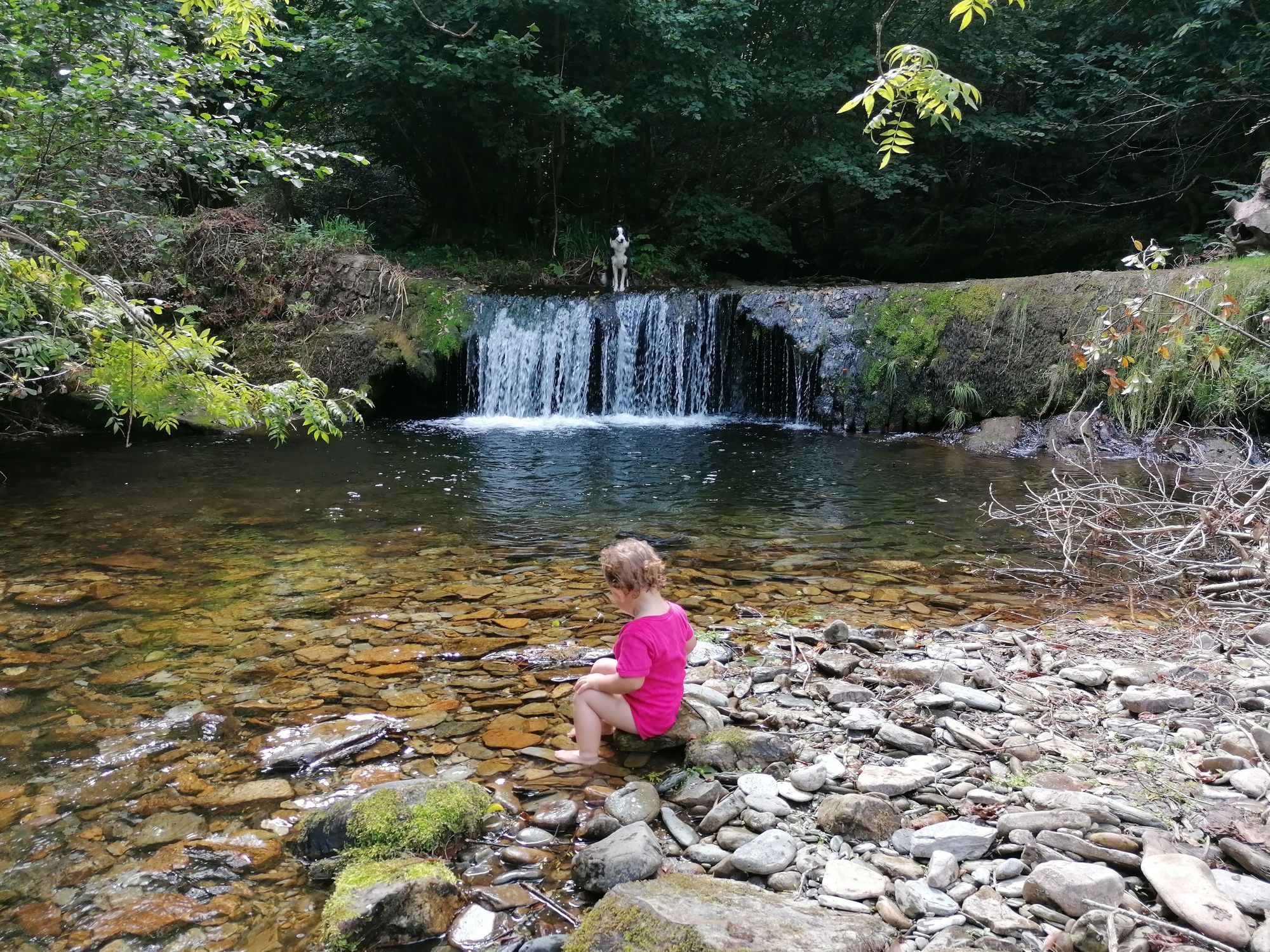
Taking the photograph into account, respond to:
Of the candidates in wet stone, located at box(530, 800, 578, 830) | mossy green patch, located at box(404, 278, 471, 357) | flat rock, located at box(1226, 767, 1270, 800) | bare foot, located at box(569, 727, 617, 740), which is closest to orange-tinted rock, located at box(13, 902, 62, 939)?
wet stone, located at box(530, 800, 578, 830)

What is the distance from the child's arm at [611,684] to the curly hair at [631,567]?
314 millimetres

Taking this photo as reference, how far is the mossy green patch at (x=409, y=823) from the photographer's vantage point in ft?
7.57

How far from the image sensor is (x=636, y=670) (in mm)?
2838

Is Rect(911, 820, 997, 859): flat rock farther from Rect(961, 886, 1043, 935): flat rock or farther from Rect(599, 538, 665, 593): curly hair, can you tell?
Rect(599, 538, 665, 593): curly hair

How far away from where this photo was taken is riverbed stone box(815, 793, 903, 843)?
2.26 m

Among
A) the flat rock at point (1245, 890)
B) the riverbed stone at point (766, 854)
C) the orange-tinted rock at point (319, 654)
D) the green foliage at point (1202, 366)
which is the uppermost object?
the green foliage at point (1202, 366)

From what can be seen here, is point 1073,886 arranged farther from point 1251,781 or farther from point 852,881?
point 1251,781

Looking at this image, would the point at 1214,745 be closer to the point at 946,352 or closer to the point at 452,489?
the point at 452,489

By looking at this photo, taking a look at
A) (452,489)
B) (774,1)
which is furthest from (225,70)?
(774,1)

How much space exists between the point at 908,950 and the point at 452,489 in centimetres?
630

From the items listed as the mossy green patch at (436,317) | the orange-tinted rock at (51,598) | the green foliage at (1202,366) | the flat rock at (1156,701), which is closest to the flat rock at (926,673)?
the flat rock at (1156,701)

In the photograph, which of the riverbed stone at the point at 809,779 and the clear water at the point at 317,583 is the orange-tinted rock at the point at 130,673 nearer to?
the clear water at the point at 317,583

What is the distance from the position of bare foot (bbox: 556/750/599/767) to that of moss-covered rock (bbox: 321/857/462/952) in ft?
2.52

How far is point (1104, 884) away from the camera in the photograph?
1811 millimetres
